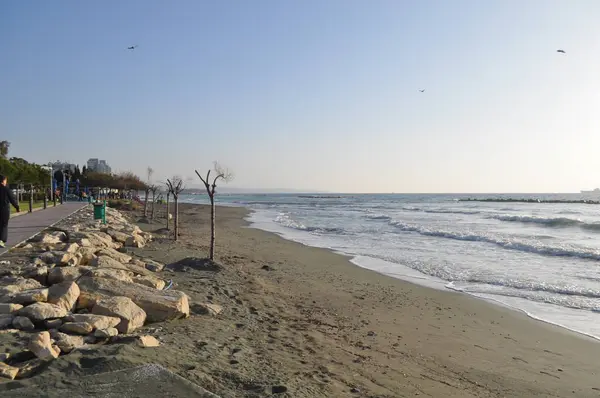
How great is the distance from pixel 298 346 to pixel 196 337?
4.73 ft

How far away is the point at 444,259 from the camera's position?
16812 millimetres

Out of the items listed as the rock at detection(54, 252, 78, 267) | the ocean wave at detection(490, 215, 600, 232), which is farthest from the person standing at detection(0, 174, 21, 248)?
the ocean wave at detection(490, 215, 600, 232)

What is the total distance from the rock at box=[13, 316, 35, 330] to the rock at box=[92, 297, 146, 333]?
656mm

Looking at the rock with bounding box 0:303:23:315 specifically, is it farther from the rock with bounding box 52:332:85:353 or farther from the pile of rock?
the rock with bounding box 52:332:85:353

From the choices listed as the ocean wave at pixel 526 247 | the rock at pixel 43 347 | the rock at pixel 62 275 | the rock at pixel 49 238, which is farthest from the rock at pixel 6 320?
the ocean wave at pixel 526 247

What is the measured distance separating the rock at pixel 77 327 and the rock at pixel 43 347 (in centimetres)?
40

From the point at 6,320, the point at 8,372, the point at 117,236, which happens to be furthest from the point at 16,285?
the point at 117,236

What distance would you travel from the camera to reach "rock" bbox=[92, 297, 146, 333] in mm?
5258

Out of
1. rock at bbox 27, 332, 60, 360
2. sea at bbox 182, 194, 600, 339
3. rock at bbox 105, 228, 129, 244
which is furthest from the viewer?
rock at bbox 105, 228, 129, 244

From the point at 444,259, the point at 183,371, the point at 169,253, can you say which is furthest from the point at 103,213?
the point at 183,371

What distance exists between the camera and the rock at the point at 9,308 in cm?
512

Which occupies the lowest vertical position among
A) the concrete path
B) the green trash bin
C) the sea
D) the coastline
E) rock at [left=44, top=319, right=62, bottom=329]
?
the sea

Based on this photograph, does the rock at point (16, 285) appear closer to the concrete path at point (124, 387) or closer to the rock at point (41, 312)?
the rock at point (41, 312)

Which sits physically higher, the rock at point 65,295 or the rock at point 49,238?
the rock at point 49,238
